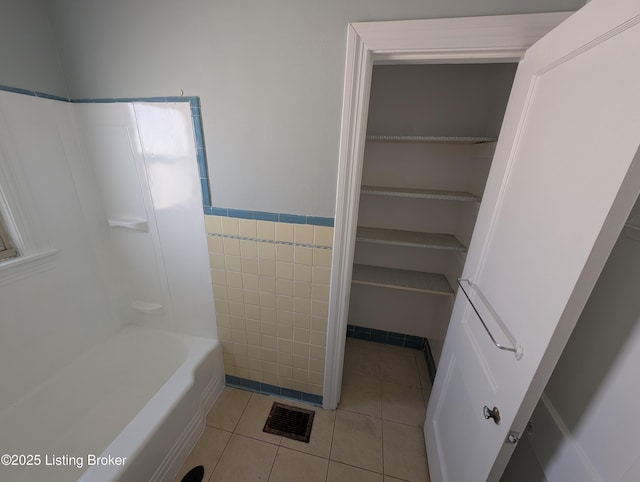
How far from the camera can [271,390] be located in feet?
5.43

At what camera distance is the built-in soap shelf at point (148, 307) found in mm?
1645

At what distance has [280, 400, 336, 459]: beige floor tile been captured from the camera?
137 centimetres

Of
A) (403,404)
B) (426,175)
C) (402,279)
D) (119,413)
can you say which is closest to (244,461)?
(119,413)

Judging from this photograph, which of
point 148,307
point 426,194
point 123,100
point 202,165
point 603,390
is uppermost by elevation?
point 123,100

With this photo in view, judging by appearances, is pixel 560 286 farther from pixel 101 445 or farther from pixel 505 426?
pixel 101 445

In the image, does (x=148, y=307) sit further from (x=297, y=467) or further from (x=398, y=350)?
(x=398, y=350)

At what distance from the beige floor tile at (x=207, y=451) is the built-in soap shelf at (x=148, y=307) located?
80cm

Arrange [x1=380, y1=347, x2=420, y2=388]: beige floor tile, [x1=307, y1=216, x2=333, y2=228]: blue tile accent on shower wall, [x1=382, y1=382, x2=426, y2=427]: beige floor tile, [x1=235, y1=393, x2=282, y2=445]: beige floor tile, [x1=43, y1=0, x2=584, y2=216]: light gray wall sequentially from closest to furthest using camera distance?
[x1=43, y1=0, x2=584, y2=216]: light gray wall < [x1=307, y1=216, x2=333, y2=228]: blue tile accent on shower wall < [x1=235, y1=393, x2=282, y2=445]: beige floor tile < [x1=382, y1=382, x2=426, y2=427]: beige floor tile < [x1=380, y1=347, x2=420, y2=388]: beige floor tile

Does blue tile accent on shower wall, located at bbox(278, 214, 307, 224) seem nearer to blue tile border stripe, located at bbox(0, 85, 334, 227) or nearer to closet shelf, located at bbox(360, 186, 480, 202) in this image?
blue tile border stripe, located at bbox(0, 85, 334, 227)

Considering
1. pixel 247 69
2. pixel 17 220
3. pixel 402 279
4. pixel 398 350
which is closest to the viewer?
pixel 247 69

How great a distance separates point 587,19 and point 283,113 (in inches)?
37.1

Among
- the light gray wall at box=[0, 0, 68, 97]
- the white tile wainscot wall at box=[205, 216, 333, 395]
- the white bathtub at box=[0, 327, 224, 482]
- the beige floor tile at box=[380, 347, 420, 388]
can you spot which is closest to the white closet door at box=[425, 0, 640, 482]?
the white tile wainscot wall at box=[205, 216, 333, 395]

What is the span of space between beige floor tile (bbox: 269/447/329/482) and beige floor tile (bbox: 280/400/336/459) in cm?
3

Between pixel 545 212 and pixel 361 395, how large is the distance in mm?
1595
